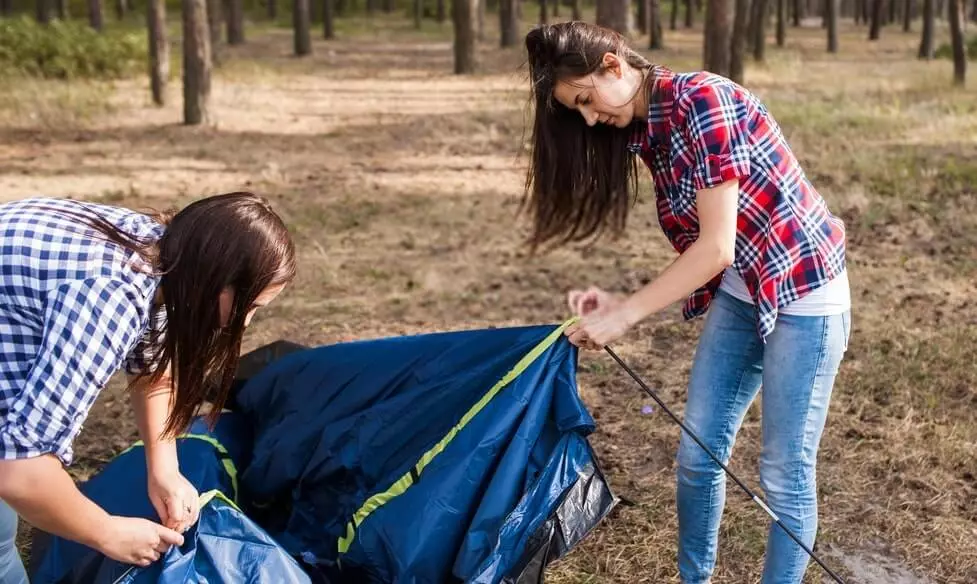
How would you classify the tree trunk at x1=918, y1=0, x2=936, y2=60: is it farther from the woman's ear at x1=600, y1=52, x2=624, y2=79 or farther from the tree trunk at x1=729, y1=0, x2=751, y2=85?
the woman's ear at x1=600, y1=52, x2=624, y2=79

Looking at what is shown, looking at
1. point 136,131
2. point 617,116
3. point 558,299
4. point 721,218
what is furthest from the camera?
point 136,131

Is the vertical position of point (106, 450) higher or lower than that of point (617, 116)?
lower

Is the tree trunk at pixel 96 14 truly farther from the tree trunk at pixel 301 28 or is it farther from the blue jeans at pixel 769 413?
the blue jeans at pixel 769 413

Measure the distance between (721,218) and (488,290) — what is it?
3.47 m

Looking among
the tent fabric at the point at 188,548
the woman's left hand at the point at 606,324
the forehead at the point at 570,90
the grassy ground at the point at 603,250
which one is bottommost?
the grassy ground at the point at 603,250

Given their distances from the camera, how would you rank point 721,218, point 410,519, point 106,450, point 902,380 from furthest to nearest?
point 902,380 < point 106,450 < point 410,519 < point 721,218

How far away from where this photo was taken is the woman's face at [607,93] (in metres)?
2.12

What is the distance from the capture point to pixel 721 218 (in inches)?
79.7

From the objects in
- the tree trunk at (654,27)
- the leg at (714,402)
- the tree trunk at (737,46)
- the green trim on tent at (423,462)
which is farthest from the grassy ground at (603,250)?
the tree trunk at (654,27)

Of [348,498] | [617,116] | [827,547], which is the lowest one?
[827,547]

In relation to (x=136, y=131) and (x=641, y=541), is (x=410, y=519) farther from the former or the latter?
(x=136, y=131)

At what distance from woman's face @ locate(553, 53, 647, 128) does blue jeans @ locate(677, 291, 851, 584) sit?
524 mm

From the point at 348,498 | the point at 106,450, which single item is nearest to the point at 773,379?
the point at 348,498

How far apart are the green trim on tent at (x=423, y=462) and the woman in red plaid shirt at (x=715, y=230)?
0.22 m
